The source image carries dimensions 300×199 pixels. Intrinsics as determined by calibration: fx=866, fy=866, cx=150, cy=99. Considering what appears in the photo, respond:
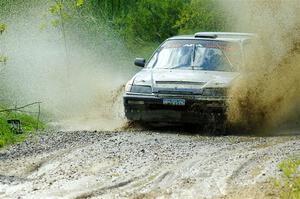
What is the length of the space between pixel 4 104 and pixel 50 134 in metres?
4.04

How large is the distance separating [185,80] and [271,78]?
162 centimetres

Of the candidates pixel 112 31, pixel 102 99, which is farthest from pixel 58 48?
pixel 112 31

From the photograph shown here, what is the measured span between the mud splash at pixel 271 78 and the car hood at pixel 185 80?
0.83ft

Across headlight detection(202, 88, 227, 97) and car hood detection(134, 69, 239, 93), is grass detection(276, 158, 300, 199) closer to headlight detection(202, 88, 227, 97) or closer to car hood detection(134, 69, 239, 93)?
headlight detection(202, 88, 227, 97)

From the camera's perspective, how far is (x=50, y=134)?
1438 cm

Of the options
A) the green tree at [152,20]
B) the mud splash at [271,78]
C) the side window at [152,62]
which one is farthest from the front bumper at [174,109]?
the green tree at [152,20]

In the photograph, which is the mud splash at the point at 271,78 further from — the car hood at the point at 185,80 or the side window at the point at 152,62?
the side window at the point at 152,62

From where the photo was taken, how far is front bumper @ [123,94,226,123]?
45.3ft

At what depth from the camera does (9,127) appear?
14664mm

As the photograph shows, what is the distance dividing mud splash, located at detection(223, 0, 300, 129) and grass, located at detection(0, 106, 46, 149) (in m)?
3.50

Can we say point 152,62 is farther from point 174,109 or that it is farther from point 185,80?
point 174,109

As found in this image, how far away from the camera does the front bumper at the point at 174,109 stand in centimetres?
1380

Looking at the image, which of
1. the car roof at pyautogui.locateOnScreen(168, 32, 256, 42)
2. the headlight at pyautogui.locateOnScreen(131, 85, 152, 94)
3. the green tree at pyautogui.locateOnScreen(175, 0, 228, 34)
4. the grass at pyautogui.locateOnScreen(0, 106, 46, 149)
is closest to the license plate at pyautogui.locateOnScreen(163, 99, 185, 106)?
the headlight at pyautogui.locateOnScreen(131, 85, 152, 94)

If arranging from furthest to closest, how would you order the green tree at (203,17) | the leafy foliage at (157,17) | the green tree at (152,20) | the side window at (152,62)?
the green tree at (152,20) → the leafy foliage at (157,17) → the green tree at (203,17) → the side window at (152,62)
